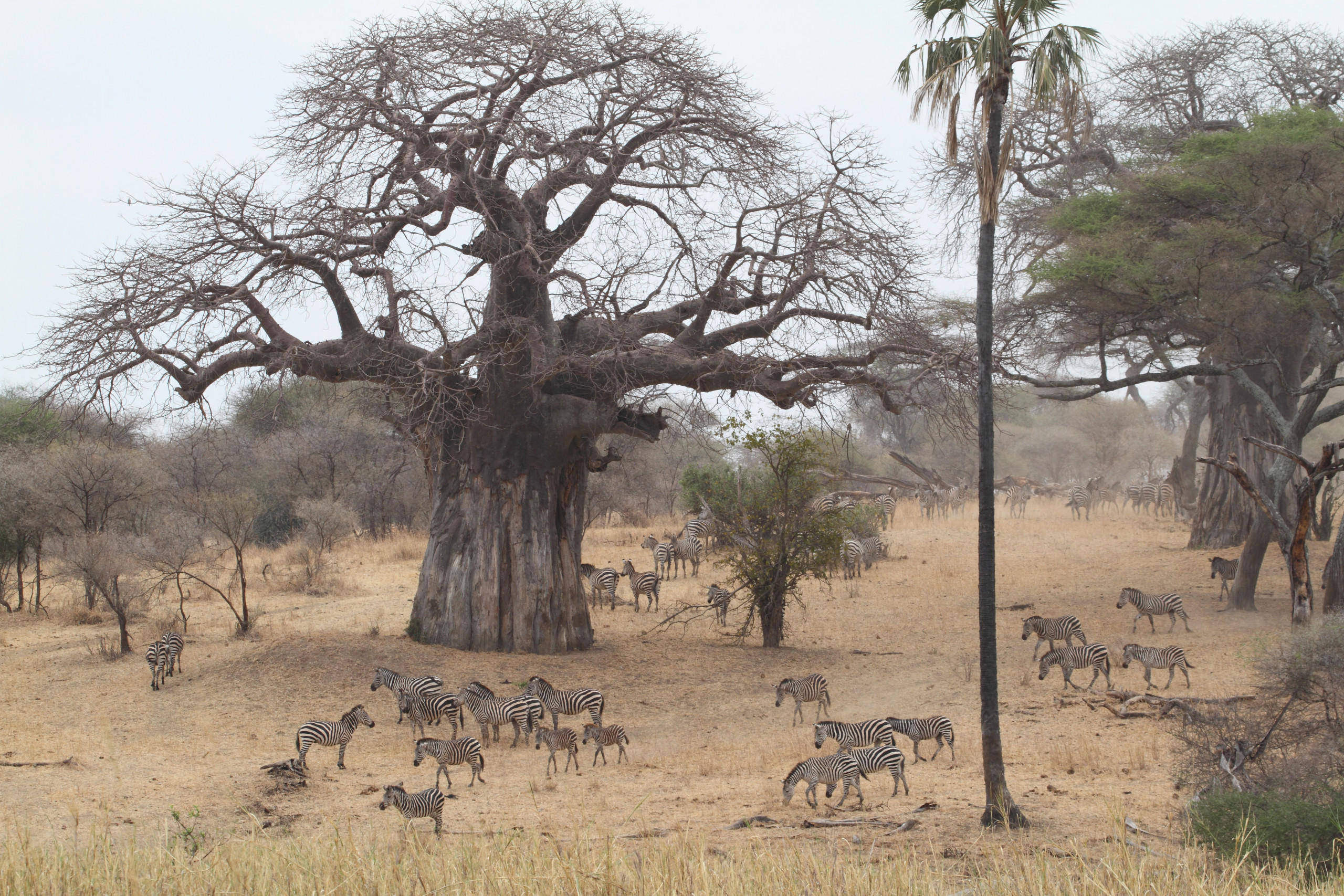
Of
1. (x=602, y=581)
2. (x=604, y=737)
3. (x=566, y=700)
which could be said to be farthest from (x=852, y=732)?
(x=602, y=581)

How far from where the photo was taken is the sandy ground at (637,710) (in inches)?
373

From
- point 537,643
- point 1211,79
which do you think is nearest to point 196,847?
point 537,643

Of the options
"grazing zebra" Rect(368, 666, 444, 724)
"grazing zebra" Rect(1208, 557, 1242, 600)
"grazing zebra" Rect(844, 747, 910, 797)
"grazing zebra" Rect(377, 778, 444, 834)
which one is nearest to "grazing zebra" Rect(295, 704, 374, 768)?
"grazing zebra" Rect(368, 666, 444, 724)

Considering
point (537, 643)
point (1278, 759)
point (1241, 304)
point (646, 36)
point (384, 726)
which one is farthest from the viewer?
point (1241, 304)

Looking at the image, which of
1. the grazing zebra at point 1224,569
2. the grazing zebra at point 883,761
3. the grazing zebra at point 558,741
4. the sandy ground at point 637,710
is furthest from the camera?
the grazing zebra at point 1224,569

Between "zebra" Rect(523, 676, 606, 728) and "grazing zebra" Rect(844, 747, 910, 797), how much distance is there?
3464mm

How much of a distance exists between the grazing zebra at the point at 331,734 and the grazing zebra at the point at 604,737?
8.20ft

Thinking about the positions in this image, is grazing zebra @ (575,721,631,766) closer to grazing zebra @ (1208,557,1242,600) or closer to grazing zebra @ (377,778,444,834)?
grazing zebra @ (377,778,444,834)

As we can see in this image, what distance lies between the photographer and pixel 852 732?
11.1 m

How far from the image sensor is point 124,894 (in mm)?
6070

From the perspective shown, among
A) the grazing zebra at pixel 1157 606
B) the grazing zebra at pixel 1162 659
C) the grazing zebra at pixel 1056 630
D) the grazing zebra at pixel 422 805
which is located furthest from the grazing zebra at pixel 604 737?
the grazing zebra at pixel 1157 606

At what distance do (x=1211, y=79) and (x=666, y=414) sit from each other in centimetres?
1437

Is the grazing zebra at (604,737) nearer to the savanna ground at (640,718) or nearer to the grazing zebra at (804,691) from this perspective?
the savanna ground at (640,718)

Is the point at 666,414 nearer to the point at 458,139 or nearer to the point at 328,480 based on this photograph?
the point at 458,139
